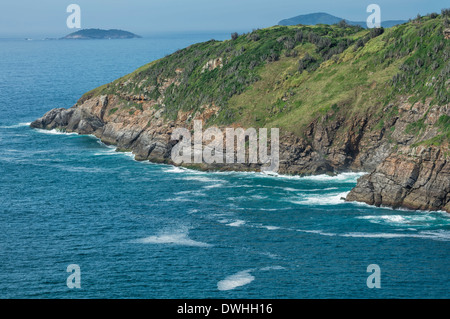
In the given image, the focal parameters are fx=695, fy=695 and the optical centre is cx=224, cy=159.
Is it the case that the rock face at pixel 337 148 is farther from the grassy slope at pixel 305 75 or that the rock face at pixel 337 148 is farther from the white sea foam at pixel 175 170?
the white sea foam at pixel 175 170

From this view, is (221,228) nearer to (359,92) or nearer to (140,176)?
(140,176)

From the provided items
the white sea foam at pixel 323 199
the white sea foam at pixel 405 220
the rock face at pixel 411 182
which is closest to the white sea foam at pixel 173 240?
the white sea foam at pixel 323 199

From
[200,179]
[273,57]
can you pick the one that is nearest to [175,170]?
[200,179]

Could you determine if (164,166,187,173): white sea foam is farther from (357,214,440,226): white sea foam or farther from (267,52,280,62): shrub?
(357,214,440,226): white sea foam

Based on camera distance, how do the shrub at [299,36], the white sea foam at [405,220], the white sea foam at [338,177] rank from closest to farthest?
the white sea foam at [405,220] < the white sea foam at [338,177] < the shrub at [299,36]

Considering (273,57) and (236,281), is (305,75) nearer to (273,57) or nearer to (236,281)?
(273,57)

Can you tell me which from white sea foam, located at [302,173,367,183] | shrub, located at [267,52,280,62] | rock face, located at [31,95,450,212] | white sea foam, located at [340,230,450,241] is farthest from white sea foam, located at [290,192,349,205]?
shrub, located at [267,52,280,62]
